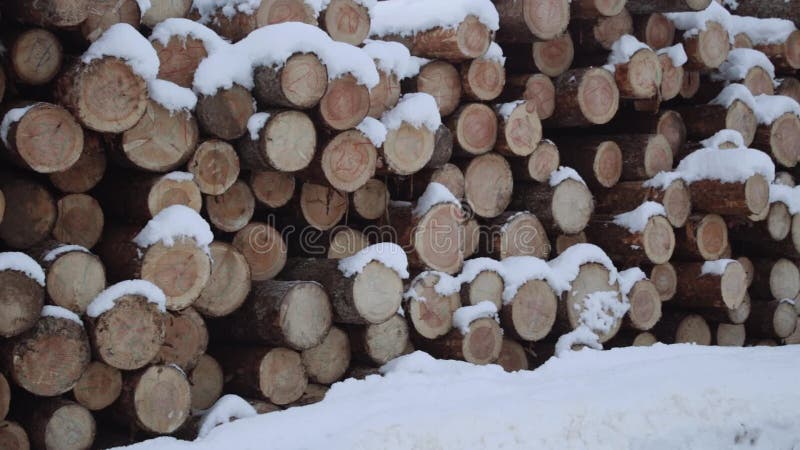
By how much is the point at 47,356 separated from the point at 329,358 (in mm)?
1591

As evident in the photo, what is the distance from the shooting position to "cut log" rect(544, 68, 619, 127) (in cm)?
609

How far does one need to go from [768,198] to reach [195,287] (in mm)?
4231

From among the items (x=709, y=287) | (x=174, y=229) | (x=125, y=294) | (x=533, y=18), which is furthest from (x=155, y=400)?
(x=709, y=287)

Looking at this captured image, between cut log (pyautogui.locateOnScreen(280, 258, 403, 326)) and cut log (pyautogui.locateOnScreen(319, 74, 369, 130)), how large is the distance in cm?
74

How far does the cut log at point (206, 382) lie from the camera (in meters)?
4.57

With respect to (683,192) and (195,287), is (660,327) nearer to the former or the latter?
(683,192)

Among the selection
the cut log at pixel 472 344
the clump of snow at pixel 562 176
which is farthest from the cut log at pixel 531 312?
the clump of snow at pixel 562 176

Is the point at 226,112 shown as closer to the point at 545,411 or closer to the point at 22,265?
the point at 22,265

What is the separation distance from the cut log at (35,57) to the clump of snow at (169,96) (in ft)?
1.36

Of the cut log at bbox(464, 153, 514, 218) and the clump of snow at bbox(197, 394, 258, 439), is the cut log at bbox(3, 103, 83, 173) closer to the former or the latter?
the clump of snow at bbox(197, 394, 258, 439)

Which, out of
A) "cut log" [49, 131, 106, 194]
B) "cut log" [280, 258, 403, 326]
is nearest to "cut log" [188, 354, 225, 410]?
"cut log" [280, 258, 403, 326]

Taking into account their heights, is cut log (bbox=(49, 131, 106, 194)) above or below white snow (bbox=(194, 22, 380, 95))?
below

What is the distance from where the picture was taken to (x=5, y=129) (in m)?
3.77

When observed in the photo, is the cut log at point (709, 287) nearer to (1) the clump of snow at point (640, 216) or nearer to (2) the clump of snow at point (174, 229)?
(1) the clump of snow at point (640, 216)
